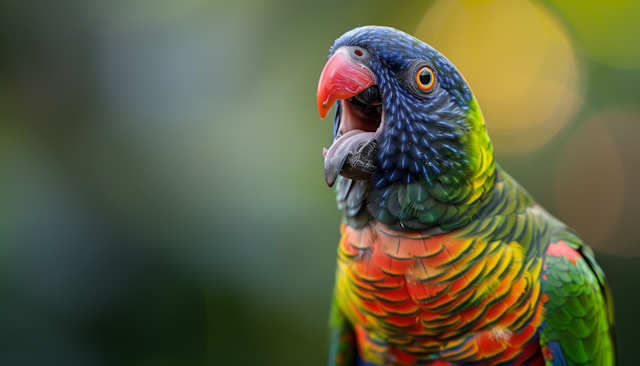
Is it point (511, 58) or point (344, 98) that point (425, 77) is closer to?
point (344, 98)

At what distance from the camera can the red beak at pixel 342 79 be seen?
102 cm

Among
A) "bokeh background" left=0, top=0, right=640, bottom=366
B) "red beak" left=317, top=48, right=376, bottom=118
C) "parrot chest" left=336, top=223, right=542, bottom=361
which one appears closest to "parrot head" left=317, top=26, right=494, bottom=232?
"red beak" left=317, top=48, right=376, bottom=118

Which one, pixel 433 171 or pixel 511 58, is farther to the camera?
pixel 511 58

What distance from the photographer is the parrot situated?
1.05 m

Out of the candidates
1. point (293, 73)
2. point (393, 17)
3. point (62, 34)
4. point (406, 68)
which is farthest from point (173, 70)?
point (406, 68)

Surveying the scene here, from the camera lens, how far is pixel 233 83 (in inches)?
99.3

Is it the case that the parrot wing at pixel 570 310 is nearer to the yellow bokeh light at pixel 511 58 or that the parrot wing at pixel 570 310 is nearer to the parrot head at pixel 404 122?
the parrot head at pixel 404 122

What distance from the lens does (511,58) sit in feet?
6.59

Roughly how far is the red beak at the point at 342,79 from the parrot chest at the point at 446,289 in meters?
0.44

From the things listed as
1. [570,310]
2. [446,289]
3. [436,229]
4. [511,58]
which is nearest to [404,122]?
[436,229]

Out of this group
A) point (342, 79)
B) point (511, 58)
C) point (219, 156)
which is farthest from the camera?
point (219, 156)

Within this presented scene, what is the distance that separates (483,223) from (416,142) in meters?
0.36

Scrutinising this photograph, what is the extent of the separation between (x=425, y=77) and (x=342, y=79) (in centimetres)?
26

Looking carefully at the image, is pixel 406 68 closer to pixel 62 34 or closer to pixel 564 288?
pixel 564 288
